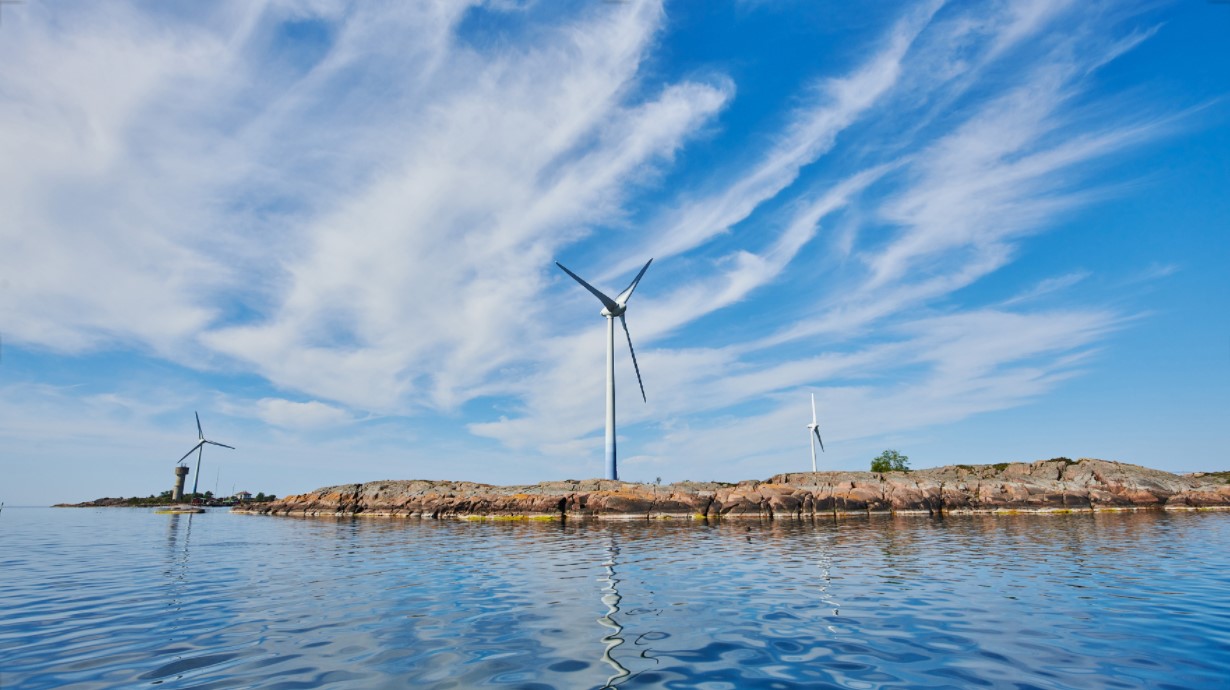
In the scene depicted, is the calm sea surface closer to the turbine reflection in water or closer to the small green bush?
the turbine reflection in water

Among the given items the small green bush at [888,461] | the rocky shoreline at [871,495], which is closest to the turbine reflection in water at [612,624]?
the rocky shoreline at [871,495]

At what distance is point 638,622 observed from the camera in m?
13.2

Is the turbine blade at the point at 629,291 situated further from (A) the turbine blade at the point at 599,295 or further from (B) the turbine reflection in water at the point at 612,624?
(B) the turbine reflection in water at the point at 612,624

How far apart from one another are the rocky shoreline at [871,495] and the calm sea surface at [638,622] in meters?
42.2

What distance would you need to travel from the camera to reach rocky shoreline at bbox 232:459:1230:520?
68375 millimetres

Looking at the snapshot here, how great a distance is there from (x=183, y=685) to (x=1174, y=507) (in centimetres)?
10092

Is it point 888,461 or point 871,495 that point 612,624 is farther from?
point 888,461

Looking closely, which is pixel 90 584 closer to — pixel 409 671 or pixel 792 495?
pixel 409 671

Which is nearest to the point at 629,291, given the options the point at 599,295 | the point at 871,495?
the point at 599,295

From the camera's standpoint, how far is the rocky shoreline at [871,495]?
68.4 meters

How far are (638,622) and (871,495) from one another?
214ft

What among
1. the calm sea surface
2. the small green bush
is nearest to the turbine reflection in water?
the calm sea surface

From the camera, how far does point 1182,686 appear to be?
339 inches

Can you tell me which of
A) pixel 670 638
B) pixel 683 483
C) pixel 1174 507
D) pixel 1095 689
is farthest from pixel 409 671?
pixel 1174 507
